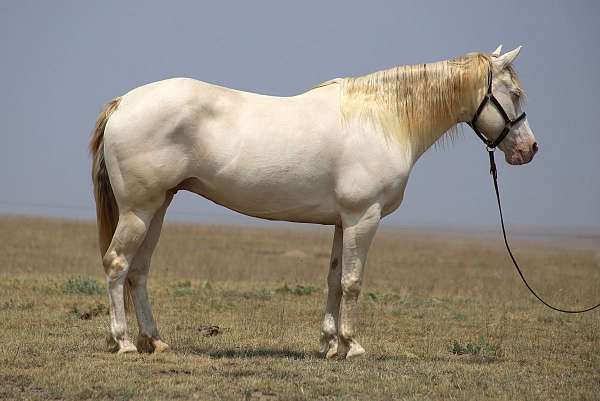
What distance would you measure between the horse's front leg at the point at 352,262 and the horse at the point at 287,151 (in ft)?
0.03

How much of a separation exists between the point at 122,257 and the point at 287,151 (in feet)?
5.97

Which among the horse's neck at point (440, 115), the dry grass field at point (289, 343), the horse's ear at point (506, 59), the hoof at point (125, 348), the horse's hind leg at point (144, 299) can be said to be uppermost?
the horse's ear at point (506, 59)

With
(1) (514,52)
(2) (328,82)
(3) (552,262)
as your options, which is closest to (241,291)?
(2) (328,82)

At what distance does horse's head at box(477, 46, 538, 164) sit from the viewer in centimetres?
839

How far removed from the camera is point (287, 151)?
25.8 feet

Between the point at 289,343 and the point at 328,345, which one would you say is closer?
the point at 328,345

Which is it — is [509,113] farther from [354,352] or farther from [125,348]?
[125,348]

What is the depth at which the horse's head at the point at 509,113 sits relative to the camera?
839cm

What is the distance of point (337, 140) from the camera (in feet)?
26.1

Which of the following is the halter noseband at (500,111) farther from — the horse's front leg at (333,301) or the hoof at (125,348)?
the hoof at (125,348)

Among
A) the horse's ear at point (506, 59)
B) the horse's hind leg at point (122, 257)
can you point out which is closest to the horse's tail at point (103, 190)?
the horse's hind leg at point (122, 257)

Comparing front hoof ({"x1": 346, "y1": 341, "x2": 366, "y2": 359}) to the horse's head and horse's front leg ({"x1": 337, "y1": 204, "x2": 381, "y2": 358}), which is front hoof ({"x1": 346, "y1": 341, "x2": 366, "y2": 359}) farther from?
the horse's head

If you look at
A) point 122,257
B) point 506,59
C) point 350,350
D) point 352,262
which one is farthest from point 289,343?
point 506,59

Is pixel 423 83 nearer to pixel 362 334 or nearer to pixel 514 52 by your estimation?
pixel 514 52
